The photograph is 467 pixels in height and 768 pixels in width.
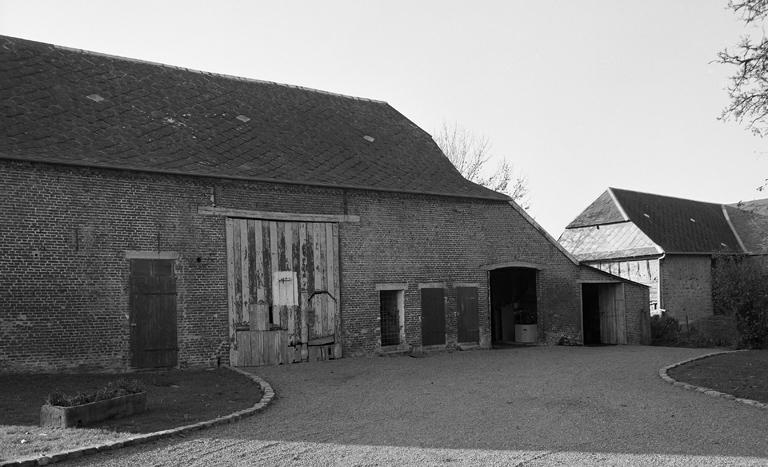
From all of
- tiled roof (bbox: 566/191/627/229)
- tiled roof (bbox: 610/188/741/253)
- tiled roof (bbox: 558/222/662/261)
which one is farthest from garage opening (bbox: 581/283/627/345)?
tiled roof (bbox: 566/191/627/229)

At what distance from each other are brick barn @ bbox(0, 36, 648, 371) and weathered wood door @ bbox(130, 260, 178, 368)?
3cm

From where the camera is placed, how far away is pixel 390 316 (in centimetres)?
1947

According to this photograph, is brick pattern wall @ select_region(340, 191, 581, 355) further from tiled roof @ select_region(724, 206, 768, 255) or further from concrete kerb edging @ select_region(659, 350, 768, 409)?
tiled roof @ select_region(724, 206, 768, 255)

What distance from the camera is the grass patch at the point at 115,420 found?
8.27 m

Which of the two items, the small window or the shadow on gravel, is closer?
the shadow on gravel

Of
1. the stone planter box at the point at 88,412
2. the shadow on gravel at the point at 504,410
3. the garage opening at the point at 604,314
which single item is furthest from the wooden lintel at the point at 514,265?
the stone planter box at the point at 88,412

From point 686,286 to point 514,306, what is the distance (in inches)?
440

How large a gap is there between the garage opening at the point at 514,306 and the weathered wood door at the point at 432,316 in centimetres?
390

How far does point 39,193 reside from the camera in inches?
562

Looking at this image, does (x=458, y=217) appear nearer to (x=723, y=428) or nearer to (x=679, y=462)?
(x=723, y=428)

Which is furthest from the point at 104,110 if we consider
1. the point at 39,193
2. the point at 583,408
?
the point at 583,408

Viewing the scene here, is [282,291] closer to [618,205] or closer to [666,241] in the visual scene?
[666,241]

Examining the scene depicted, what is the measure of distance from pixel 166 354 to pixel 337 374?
144 inches

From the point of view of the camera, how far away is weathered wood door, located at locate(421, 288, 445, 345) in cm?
1973
